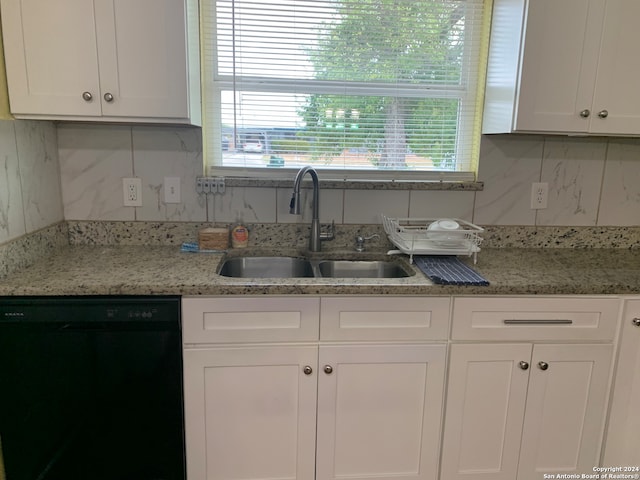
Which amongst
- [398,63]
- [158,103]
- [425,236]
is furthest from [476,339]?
[158,103]

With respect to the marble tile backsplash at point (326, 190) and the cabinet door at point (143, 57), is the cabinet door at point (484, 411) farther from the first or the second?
the cabinet door at point (143, 57)

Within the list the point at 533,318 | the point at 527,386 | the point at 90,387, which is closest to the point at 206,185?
the point at 90,387

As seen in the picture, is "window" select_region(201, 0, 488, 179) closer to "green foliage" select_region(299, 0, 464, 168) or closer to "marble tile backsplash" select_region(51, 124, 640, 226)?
"green foliage" select_region(299, 0, 464, 168)

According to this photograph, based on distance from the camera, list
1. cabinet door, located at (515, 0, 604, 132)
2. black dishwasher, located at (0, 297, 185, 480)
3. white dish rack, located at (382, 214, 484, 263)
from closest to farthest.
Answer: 1. black dishwasher, located at (0, 297, 185, 480)
2. cabinet door, located at (515, 0, 604, 132)
3. white dish rack, located at (382, 214, 484, 263)

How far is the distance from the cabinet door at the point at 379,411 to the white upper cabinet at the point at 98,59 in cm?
109

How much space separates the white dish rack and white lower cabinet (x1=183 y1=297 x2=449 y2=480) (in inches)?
12.4

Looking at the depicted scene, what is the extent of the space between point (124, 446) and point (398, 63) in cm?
187

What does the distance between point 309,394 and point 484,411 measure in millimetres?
639

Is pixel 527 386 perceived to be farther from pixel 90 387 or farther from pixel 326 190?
pixel 90 387

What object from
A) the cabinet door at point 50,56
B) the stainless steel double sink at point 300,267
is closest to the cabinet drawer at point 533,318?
the stainless steel double sink at point 300,267

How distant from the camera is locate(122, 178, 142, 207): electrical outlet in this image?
72.4 inches

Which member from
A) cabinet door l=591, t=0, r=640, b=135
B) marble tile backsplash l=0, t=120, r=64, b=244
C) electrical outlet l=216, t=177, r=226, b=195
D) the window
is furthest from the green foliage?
marble tile backsplash l=0, t=120, r=64, b=244

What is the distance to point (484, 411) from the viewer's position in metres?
1.54

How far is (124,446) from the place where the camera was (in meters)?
1.44
